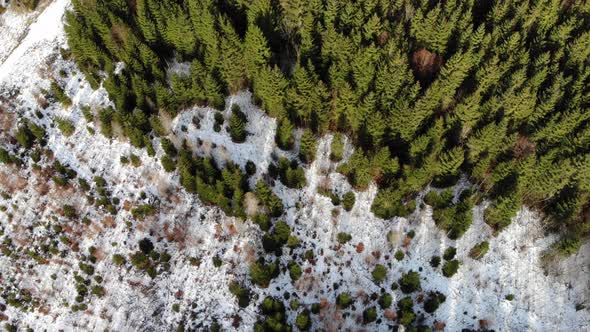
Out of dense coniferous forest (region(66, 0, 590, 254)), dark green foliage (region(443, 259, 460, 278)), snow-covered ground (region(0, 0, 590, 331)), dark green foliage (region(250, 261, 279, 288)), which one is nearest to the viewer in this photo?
dark green foliage (region(250, 261, 279, 288))

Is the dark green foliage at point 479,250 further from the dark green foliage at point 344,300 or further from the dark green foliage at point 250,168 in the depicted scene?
the dark green foliage at point 250,168

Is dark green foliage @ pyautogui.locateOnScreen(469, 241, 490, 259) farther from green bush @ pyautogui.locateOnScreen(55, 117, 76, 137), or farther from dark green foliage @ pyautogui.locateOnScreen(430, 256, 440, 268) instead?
green bush @ pyautogui.locateOnScreen(55, 117, 76, 137)

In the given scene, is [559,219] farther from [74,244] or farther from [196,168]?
[74,244]

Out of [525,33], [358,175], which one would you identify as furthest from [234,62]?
[525,33]

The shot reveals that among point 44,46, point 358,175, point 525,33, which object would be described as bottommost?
point 358,175

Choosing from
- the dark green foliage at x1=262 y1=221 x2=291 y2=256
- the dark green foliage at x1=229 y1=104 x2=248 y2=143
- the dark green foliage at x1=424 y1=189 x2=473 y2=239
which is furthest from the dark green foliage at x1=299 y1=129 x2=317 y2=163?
the dark green foliage at x1=424 y1=189 x2=473 y2=239

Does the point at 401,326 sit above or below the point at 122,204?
below

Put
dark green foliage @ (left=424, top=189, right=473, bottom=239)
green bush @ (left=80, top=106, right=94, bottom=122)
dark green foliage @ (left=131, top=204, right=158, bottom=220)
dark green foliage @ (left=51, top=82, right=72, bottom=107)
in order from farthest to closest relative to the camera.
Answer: dark green foliage @ (left=51, top=82, right=72, bottom=107), green bush @ (left=80, top=106, right=94, bottom=122), dark green foliage @ (left=131, top=204, right=158, bottom=220), dark green foliage @ (left=424, top=189, right=473, bottom=239)

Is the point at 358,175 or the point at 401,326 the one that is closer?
the point at 401,326
